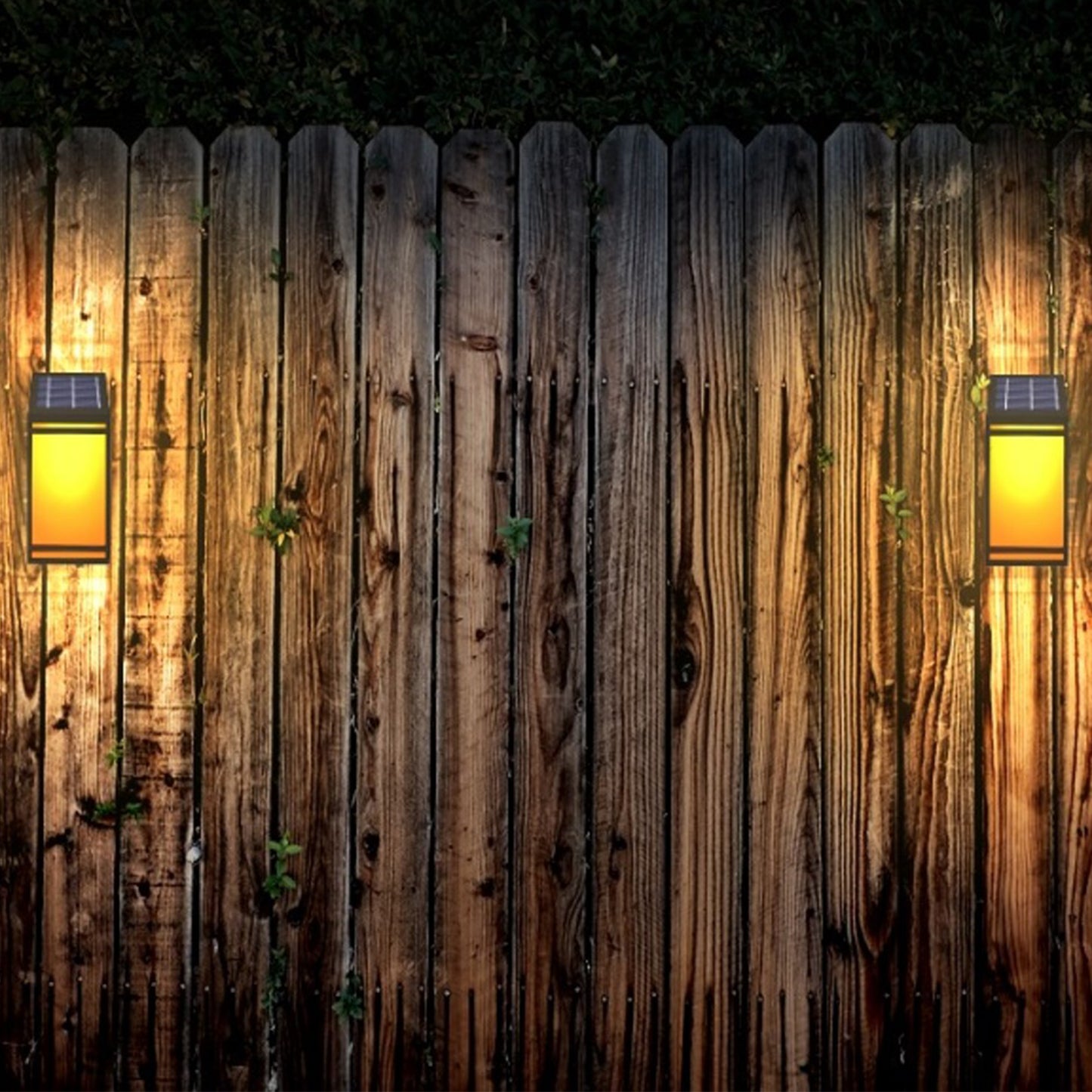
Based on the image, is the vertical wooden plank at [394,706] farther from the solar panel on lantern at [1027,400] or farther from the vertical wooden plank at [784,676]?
the solar panel on lantern at [1027,400]

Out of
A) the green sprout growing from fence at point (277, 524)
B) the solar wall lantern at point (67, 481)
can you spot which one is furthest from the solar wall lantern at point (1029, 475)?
the solar wall lantern at point (67, 481)

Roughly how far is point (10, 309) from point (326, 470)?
2.78ft

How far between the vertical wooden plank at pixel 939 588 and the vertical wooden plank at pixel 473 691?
936 millimetres

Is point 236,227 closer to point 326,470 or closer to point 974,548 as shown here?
point 326,470

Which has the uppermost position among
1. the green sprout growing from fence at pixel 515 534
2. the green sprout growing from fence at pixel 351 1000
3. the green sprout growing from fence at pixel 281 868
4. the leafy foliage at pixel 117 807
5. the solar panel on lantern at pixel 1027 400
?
the solar panel on lantern at pixel 1027 400

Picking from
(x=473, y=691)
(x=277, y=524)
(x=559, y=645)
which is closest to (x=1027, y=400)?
(x=559, y=645)

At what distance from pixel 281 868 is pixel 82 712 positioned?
23.7 inches

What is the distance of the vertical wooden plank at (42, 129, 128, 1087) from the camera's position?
3.01m

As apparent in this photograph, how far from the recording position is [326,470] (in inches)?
118

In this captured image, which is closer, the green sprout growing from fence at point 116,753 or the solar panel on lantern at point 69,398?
the solar panel on lantern at point 69,398

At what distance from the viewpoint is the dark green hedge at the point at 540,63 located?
3.07 m

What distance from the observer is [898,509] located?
3.00 m

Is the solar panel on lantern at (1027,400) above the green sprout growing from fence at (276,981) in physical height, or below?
above

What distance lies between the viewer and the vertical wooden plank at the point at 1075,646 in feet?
9.80
